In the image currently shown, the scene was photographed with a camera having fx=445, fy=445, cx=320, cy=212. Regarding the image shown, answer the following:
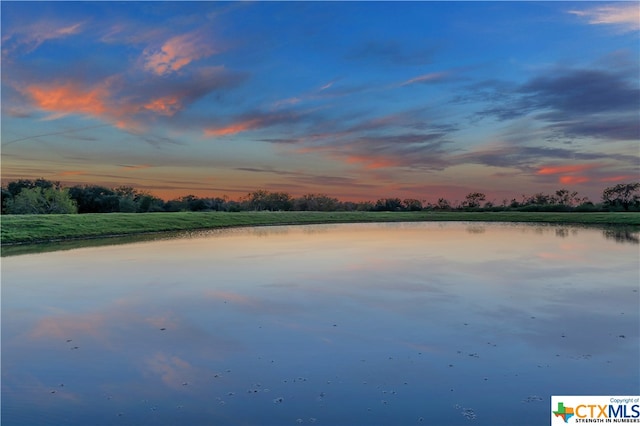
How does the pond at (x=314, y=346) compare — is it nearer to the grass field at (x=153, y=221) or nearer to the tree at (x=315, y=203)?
the grass field at (x=153, y=221)

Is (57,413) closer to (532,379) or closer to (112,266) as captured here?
(532,379)

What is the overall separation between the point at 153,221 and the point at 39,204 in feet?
136

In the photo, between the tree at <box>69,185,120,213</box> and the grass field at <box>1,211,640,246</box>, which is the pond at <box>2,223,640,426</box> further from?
the tree at <box>69,185,120,213</box>

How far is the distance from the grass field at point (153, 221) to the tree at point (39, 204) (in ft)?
99.1

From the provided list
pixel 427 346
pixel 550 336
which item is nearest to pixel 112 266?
pixel 427 346

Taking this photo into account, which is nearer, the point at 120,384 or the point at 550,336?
the point at 120,384

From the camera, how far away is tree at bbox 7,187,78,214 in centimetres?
7412

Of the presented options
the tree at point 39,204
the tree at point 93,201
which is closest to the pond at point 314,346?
the tree at point 39,204

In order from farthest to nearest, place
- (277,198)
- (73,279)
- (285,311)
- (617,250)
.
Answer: (277,198) → (617,250) → (73,279) → (285,311)

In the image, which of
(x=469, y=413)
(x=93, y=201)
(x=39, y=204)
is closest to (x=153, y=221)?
(x=39, y=204)

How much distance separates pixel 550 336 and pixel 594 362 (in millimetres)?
1369

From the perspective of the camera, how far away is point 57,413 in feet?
19.9

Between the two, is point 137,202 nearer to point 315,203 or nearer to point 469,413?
point 315,203

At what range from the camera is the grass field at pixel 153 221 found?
35188 mm
